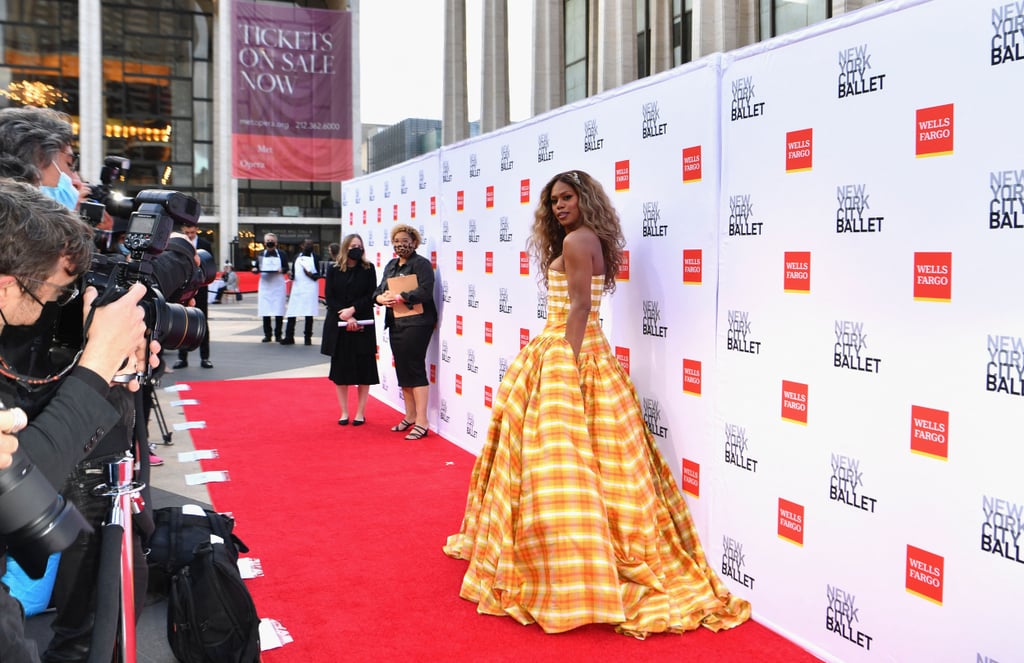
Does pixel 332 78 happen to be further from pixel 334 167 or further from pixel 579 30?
pixel 579 30

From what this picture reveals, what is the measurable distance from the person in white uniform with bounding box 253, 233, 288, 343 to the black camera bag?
9602mm

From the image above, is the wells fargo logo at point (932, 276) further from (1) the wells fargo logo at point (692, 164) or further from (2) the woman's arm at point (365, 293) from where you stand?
(2) the woman's arm at point (365, 293)

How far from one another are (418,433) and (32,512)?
5879 mm

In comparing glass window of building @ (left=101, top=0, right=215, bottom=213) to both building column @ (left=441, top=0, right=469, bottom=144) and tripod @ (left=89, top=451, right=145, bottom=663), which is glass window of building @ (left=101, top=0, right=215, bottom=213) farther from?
tripod @ (left=89, top=451, right=145, bottom=663)

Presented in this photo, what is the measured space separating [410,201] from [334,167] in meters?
16.6

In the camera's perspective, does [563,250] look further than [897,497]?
Yes

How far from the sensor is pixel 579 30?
21.7 meters

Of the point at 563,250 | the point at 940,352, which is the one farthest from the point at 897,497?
the point at 563,250

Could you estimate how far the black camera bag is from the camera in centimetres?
351

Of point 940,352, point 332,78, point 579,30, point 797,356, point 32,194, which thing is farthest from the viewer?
point 332,78

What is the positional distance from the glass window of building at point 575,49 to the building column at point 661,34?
3.35m

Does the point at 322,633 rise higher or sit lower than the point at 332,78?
lower

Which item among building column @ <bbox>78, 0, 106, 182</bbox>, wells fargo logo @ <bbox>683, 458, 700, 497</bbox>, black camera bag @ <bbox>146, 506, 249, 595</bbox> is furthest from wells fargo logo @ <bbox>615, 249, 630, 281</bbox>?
building column @ <bbox>78, 0, 106, 182</bbox>

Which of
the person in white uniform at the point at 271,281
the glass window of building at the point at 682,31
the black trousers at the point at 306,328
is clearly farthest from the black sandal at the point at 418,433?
the glass window of building at the point at 682,31
